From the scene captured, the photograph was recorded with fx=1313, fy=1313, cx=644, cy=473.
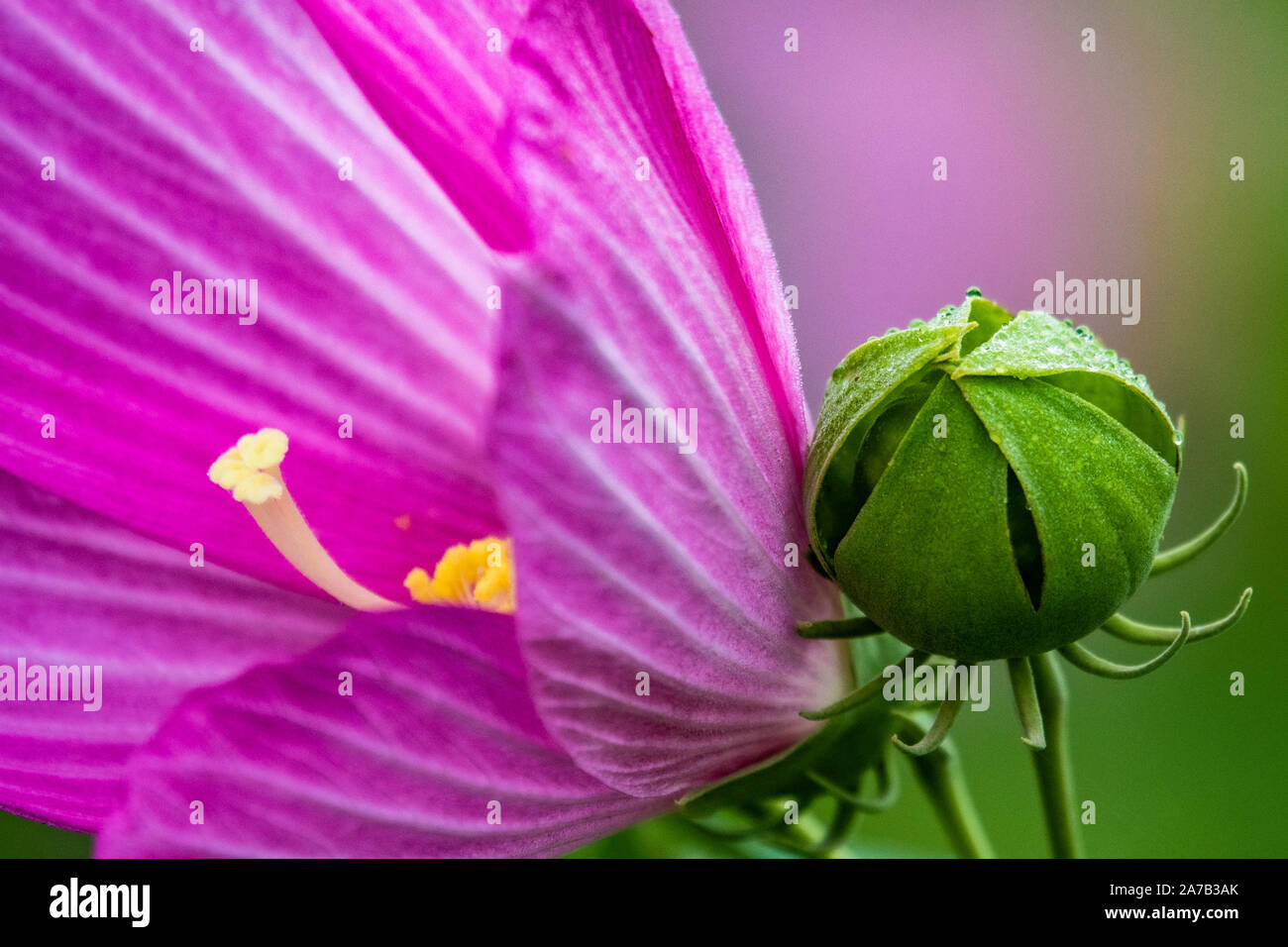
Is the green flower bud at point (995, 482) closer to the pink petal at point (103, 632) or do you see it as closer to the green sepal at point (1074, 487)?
the green sepal at point (1074, 487)

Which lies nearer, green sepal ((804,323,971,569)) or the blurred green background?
green sepal ((804,323,971,569))

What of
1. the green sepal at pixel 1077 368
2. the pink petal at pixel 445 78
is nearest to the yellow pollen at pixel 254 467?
the pink petal at pixel 445 78

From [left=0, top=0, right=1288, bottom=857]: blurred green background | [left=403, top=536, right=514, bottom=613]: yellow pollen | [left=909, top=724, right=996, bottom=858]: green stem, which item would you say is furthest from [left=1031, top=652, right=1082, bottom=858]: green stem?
[left=0, top=0, right=1288, bottom=857]: blurred green background

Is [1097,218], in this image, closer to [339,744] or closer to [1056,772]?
[1056,772]

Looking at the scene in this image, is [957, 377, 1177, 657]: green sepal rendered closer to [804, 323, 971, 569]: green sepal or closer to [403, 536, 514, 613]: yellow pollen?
[804, 323, 971, 569]: green sepal

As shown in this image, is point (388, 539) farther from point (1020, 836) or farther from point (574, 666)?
point (1020, 836)

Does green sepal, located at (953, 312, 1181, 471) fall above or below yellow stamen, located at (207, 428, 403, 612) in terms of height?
above
